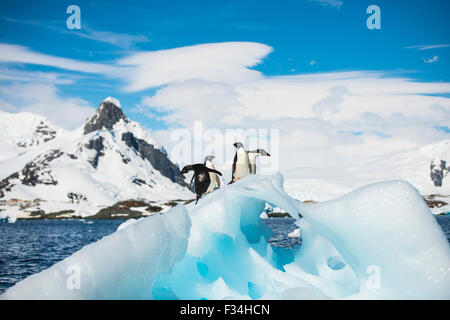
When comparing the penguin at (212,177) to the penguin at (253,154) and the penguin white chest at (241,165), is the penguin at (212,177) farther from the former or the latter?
the penguin at (253,154)

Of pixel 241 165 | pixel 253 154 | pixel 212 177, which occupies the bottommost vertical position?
pixel 212 177

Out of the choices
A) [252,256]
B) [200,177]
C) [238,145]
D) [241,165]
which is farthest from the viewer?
[238,145]

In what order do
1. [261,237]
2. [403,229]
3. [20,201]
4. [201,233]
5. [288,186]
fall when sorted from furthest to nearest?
[20,201]
[288,186]
[261,237]
[201,233]
[403,229]

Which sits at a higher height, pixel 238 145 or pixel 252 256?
pixel 238 145

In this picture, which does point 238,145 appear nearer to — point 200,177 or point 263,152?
point 263,152

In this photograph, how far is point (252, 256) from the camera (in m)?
10.3

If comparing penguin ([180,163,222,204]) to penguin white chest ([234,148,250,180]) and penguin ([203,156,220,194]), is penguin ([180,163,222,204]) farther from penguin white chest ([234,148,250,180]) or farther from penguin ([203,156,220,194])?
penguin white chest ([234,148,250,180])

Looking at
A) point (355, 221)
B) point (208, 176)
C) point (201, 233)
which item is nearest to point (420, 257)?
point (355, 221)

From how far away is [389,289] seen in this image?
773cm

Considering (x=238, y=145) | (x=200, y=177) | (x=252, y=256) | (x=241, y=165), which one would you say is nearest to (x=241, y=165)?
(x=241, y=165)

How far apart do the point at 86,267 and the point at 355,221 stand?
5343mm

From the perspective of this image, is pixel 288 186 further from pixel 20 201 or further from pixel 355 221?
pixel 355 221

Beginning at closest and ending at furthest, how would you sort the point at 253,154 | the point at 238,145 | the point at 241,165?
the point at 241,165, the point at 238,145, the point at 253,154

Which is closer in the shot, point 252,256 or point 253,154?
point 252,256
